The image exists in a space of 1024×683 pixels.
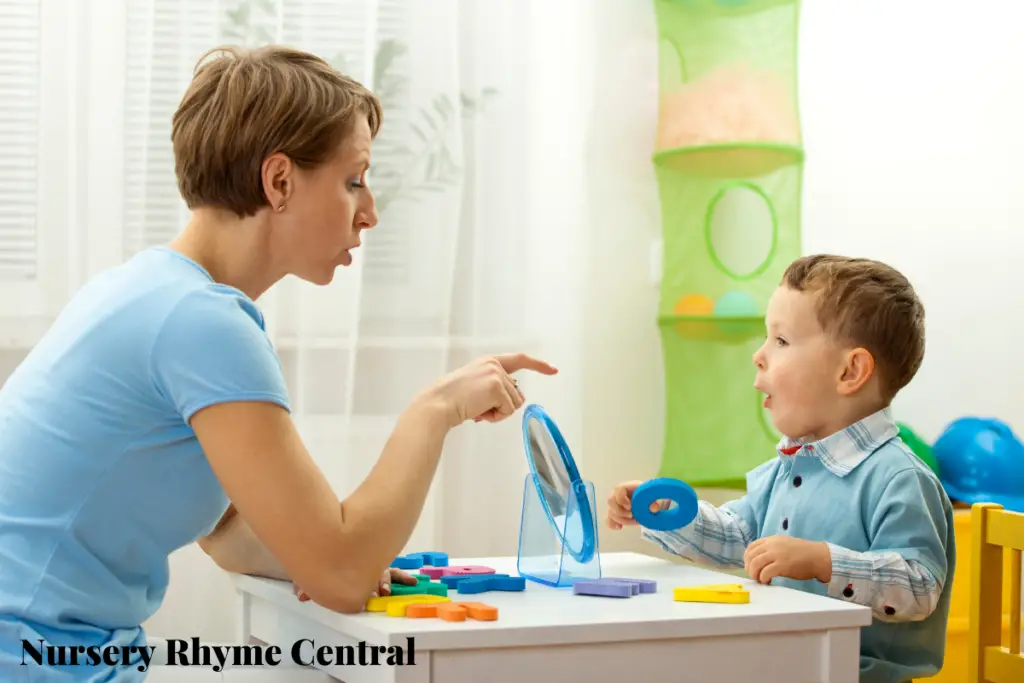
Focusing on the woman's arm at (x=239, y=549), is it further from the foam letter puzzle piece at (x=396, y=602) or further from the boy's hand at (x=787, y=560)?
the boy's hand at (x=787, y=560)

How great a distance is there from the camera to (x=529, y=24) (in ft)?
7.75

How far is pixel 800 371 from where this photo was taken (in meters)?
1.48

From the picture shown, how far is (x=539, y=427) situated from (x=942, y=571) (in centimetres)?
A: 48

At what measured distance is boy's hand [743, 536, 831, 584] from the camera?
4.03 feet

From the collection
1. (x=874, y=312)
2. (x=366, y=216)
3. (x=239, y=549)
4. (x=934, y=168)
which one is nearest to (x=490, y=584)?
(x=239, y=549)

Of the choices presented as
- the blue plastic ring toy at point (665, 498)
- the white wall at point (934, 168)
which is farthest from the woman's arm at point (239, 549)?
the white wall at point (934, 168)

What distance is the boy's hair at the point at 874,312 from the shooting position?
4.81 feet

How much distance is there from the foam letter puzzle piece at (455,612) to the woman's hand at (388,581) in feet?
0.24

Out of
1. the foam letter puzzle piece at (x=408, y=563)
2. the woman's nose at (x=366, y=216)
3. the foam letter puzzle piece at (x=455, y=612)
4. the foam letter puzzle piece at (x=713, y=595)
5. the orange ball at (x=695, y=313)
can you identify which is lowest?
the foam letter puzzle piece at (x=408, y=563)

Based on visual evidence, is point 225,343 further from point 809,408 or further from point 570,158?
point 570,158

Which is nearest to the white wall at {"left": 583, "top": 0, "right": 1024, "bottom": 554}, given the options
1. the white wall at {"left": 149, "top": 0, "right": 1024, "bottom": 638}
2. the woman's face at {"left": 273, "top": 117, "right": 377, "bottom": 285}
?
the white wall at {"left": 149, "top": 0, "right": 1024, "bottom": 638}

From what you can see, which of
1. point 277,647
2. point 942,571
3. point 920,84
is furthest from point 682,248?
point 277,647

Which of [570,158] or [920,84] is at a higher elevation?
[920,84]

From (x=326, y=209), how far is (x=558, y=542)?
0.41 meters
